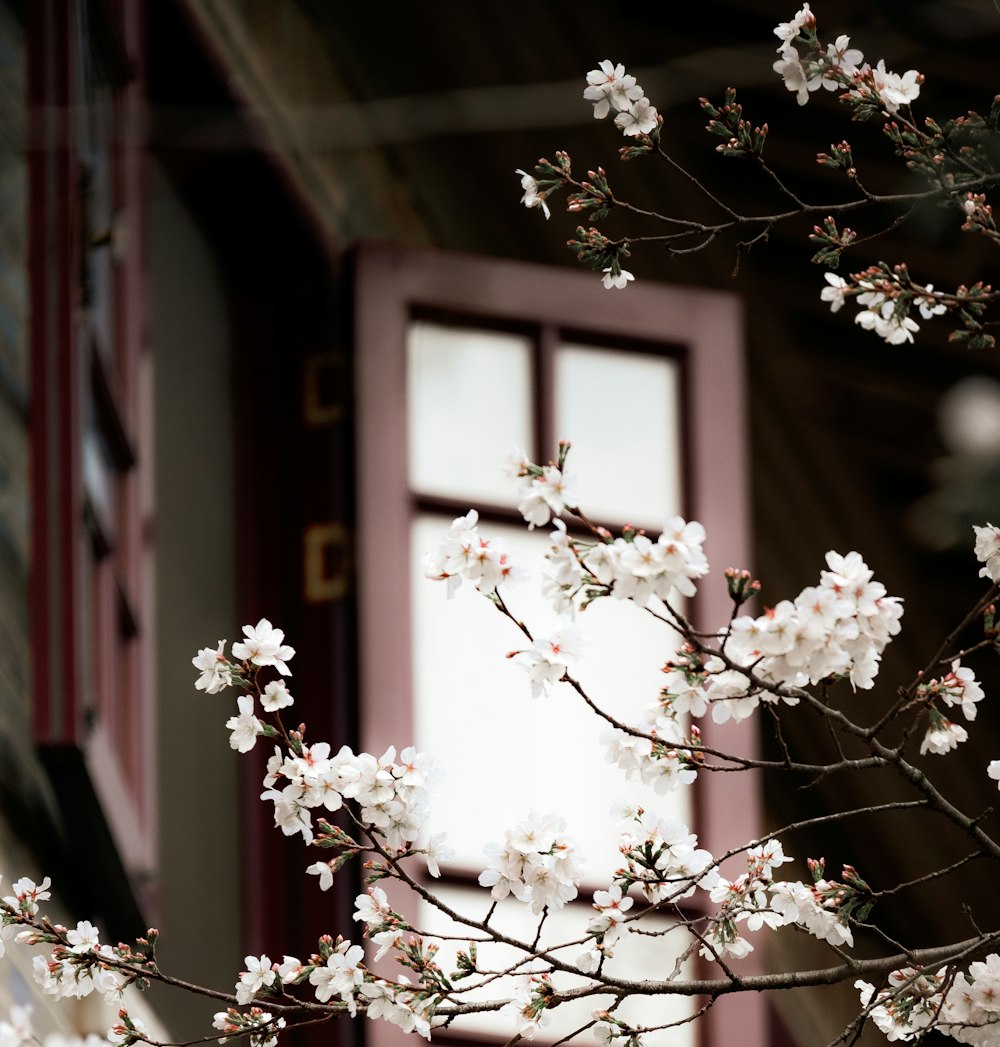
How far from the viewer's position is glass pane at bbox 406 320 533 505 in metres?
3.76

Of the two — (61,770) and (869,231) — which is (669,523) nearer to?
(61,770)

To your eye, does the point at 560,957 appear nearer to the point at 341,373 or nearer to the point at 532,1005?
the point at 341,373

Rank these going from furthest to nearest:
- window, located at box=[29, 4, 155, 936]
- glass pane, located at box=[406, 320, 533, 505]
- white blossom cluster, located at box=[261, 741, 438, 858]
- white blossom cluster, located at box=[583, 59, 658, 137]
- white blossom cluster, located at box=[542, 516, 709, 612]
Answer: glass pane, located at box=[406, 320, 533, 505] → window, located at box=[29, 4, 155, 936] → white blossom cluster, located at box=[583, 59, 658, 137] → white blossom cluster, located at box=[261, 741, 438, 858] → white blossom cluster, located at box=[542, 516, 709, 612]

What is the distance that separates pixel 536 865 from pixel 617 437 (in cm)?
216

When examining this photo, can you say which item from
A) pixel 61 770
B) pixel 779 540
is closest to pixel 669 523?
pixel 61 770

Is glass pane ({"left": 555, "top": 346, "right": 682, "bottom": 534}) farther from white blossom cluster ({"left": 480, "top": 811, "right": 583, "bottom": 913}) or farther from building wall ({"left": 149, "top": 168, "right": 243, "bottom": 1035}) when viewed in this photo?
white blossom cluster ({"left": 480, "top": 811, "right": 583, "bottom": 913})

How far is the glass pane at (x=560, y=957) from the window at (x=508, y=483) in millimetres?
16

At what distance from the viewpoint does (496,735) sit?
3.62 meters

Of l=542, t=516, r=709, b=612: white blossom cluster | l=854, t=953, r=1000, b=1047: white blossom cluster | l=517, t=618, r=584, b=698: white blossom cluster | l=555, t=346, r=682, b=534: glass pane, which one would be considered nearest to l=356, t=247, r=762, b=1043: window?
l=555, t=346, r=682, b=534: glass pane

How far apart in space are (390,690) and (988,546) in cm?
180

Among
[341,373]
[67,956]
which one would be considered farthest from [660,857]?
[341,373]

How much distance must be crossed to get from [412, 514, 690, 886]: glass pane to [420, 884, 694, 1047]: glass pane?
11 cm

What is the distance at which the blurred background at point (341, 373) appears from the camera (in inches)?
114

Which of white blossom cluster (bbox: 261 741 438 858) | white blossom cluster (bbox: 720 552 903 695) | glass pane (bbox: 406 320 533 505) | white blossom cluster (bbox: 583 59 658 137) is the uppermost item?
glass pane (bbox: 406 320 533 505)
